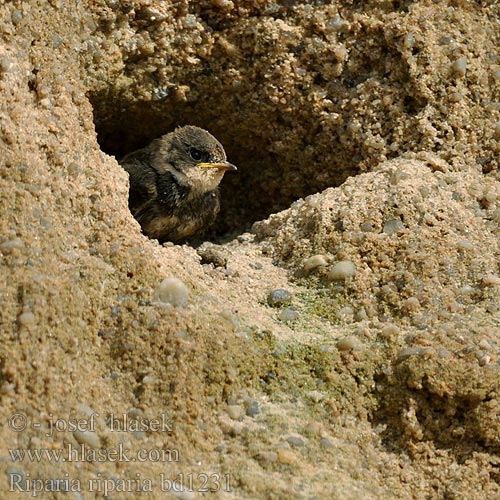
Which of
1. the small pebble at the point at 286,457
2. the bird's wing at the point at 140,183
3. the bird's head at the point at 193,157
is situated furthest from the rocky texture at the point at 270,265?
the bird's wing at the point at 140,183

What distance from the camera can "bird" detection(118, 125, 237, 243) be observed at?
567 cm

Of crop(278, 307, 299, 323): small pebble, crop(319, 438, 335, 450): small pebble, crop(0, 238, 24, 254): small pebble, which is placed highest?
crop(278, 307, 299, 323): small pebble

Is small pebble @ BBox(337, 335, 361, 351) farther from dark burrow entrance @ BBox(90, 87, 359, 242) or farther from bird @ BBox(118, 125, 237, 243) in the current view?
bird @ BBox(118, 125, 237, 243)

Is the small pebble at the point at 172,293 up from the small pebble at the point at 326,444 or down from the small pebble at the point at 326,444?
up

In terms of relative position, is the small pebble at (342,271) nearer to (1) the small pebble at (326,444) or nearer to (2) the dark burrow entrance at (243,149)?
(1) the small pebble at (326,444)

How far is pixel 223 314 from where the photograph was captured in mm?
4004

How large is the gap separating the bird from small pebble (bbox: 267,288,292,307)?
1496 mm

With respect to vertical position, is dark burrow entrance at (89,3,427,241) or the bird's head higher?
dark burrow entrance at (89,3,427,241)

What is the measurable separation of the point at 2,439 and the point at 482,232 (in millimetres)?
2364

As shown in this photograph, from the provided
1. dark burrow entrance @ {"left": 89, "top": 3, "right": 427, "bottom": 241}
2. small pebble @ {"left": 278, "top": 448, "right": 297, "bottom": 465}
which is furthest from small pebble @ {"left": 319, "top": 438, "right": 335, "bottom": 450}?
dark burrow entrance @ {"left": 89, "top": 3, "right": 427, "bottom": 241}

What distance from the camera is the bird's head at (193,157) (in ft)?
18.9

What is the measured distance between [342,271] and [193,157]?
1745 mm

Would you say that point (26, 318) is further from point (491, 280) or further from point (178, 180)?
point (178, 180)

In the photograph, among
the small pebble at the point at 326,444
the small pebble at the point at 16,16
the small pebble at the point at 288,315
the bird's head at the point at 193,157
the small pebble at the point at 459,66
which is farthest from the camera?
the bird's head at the point at 193,157
